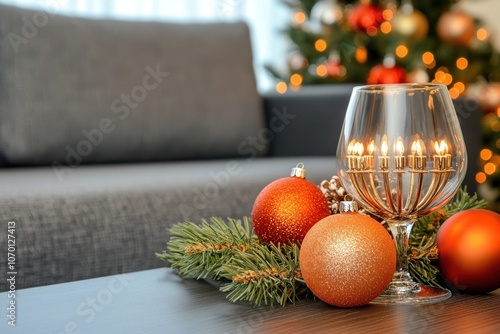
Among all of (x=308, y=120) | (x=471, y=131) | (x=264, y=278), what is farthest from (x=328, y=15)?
(x=264, y=278)

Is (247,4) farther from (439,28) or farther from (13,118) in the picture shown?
(13,118)

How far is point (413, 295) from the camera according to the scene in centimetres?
71

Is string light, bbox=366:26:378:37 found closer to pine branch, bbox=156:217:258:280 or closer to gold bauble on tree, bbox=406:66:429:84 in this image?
gold bauble on tree, bbox=406:66:429:84

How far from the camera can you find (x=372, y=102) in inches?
27.8

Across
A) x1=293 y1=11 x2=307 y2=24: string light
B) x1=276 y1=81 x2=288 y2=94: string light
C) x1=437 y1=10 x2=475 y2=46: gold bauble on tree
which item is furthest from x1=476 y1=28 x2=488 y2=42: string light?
x1=276 y1=81 x2=288 y2=94: string light

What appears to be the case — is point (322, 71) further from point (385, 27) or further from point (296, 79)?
point (385, 27)

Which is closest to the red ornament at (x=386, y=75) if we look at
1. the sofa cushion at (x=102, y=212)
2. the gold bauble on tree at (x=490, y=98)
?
the gold bauble on tree at (x=490, y=98)

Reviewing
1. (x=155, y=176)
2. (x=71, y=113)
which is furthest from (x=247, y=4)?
(x=155, y=176)

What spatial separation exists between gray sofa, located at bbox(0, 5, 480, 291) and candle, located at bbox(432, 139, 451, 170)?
29.9 inches

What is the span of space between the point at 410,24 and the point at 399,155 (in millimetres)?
2408

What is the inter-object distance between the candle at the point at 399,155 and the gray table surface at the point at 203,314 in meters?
0.13

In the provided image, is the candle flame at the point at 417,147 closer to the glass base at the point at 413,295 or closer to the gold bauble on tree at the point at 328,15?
the glass base at the point at 413,295

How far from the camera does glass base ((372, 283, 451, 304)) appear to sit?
0.69 m

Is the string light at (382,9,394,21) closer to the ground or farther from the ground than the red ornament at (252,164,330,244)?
farther from the ground
